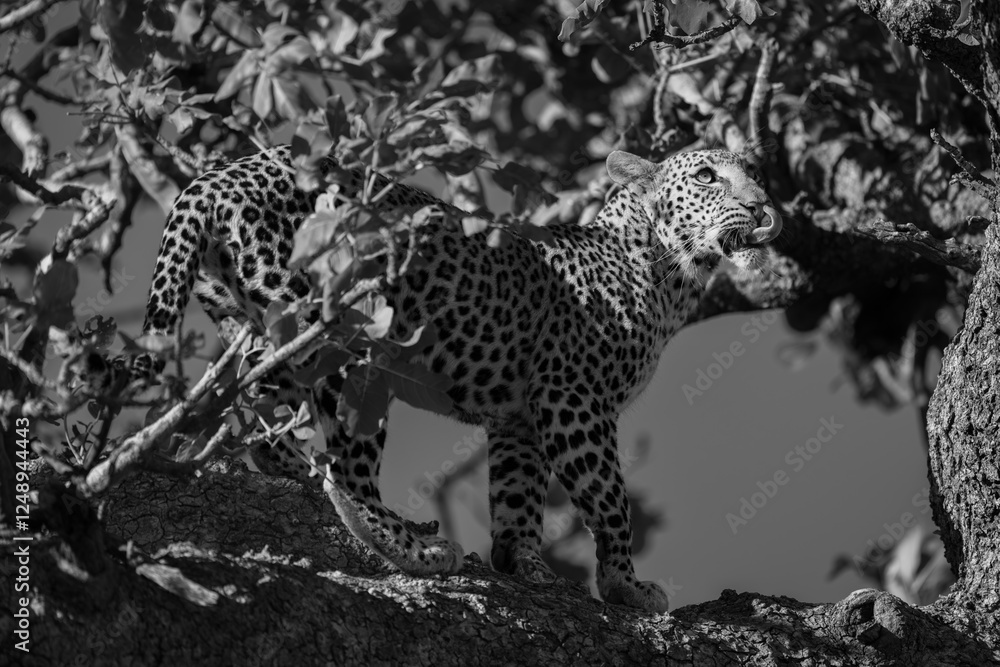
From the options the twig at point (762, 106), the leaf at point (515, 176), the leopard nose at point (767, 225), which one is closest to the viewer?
the leaf at point (515, 176)

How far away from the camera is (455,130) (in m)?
10.3

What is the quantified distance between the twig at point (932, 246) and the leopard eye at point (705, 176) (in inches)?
67.5

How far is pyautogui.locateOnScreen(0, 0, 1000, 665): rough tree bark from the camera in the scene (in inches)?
227

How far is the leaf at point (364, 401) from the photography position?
20.2 ft

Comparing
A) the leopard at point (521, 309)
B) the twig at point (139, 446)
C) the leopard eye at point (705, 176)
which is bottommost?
the twig at point (139, 446)

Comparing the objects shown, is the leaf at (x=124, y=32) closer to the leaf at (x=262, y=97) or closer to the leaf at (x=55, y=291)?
the leaf at (x=262, y=97)

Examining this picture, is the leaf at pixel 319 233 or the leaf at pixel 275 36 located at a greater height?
the leaf at pixel 275 36

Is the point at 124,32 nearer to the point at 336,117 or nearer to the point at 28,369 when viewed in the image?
the point at 336,117

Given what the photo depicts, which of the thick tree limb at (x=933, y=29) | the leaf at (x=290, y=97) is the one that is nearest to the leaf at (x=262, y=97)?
the leaf at (x=290, y=97)

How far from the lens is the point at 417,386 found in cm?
625

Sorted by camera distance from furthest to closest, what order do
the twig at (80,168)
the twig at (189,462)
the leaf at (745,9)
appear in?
the twig at (80,168) < the leaf at (745,9) < the twig at (189,462)

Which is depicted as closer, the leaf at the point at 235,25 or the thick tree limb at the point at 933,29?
the thick tree limb at the point at 933,29

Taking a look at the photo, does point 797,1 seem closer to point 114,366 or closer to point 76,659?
point 114,366

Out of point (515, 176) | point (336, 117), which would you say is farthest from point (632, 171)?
point (336, 117)
